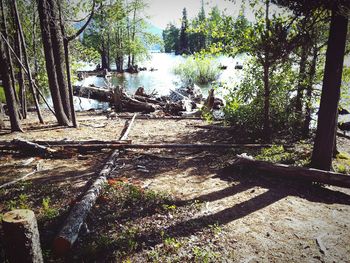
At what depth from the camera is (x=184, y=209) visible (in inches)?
222

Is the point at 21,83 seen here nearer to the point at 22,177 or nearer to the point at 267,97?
the point at 22,177

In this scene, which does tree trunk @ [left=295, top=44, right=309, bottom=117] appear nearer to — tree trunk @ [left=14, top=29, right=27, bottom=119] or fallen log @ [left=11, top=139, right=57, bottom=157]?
fallen log @ [left=11, top=139, right=57, bottom=157]

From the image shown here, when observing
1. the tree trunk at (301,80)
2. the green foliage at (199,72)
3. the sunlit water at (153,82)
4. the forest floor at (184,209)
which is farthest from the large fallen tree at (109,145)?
the green foliage at (199,72)

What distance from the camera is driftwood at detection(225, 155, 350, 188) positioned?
6395mm

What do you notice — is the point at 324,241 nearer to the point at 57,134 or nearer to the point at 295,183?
the point at 295,183

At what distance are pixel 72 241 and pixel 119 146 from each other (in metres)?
5.26

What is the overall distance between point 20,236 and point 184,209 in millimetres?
3378

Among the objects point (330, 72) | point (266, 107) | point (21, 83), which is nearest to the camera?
point (330, 72)

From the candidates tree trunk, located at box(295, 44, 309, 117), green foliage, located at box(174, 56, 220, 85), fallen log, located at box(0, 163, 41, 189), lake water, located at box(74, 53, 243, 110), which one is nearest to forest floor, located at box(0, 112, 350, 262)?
fallen log, located at box(0, 163, 41, 189)

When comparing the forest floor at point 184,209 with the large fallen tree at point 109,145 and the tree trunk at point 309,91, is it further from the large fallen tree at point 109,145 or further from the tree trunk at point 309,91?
the tree trunk at point 309,91

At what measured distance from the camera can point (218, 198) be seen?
244 inches

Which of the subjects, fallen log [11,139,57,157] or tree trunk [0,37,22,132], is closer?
fallen log [11,139,57,157]

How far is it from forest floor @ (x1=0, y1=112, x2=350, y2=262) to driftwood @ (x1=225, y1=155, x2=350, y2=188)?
0.23m

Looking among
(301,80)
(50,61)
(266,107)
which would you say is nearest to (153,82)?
(50,61)
